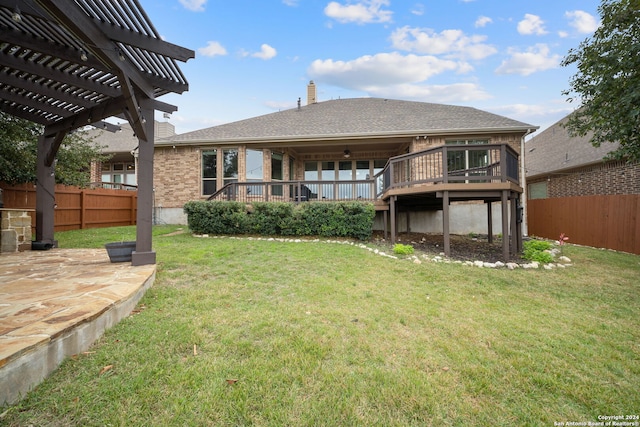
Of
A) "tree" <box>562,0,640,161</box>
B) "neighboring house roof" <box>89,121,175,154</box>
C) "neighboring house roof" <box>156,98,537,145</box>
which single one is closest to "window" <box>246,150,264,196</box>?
"neighboring house roof" <box>156,98,537,145</box>

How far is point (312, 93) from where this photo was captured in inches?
625

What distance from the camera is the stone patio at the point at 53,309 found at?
1600 mm

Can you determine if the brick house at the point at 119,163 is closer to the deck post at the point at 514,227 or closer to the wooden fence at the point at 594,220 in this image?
the deck post at the point at 514,227

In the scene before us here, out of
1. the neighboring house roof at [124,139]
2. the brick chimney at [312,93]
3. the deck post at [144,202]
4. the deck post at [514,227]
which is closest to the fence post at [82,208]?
the neighboring house roof at [124,139]

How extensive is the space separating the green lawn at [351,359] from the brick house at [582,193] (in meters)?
5.37

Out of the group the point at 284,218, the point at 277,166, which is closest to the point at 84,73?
the point at 284,218

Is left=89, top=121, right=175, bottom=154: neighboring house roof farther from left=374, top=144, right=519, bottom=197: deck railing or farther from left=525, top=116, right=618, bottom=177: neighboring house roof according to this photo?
left=525, top=116, right=618, bottom=177: neighboring house roof

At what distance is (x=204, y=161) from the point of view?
458 inches

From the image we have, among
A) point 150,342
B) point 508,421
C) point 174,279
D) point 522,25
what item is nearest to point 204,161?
point 174,279

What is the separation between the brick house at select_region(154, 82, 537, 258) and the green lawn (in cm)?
549

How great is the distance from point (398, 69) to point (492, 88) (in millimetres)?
5477

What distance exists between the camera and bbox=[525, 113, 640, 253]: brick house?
776 centimetres

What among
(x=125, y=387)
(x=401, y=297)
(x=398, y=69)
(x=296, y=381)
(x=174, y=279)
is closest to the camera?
(x=125, y=387)

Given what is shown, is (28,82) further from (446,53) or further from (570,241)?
(570,241)
